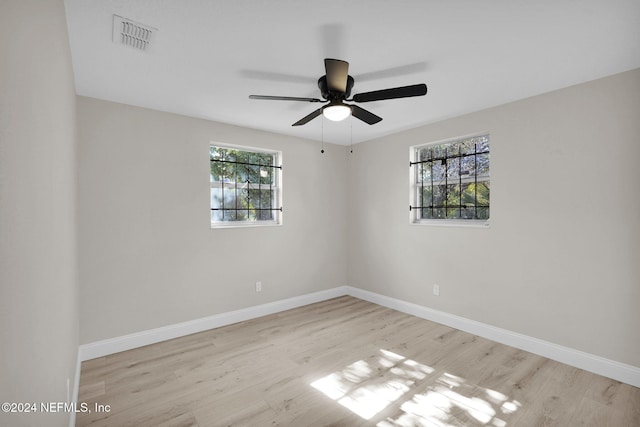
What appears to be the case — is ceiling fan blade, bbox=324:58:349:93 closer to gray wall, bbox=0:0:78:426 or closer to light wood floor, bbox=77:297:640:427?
gray wall, bbox=0:0:78:426

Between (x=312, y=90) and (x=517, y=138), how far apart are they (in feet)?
7.05

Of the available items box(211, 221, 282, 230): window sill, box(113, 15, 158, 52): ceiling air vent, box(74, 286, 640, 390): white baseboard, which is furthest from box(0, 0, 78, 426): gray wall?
box(211, 221, 282, 230): window sill

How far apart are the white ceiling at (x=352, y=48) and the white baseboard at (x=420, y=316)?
2415 millimetres

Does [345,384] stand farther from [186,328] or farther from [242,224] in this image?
[242,224]

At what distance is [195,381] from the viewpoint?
2457mm

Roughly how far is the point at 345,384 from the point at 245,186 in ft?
8.66

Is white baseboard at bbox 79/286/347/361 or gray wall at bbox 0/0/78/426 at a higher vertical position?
gray wall at bbox 0/0/78/426

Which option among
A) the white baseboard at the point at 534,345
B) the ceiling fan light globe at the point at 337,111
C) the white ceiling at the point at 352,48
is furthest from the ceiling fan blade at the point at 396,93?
the white baseboard at the point at 534,345

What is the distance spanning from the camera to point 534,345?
2.90 m

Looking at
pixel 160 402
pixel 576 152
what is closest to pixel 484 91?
pixel 576 152

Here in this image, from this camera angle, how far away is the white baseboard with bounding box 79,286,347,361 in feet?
9.40

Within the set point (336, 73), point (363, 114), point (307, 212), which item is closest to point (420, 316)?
point (307, 212)

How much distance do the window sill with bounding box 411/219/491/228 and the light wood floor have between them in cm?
125

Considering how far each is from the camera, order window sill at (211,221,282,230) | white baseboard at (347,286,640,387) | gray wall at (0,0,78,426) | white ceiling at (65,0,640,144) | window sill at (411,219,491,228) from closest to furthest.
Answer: gray wall at (0,0,78,426)
white ceiling at (65,0,640,144)
white baseboard at (347,286,640,387)
window sill at (411,219,491,228)
window sill at (211,221,282,230)
